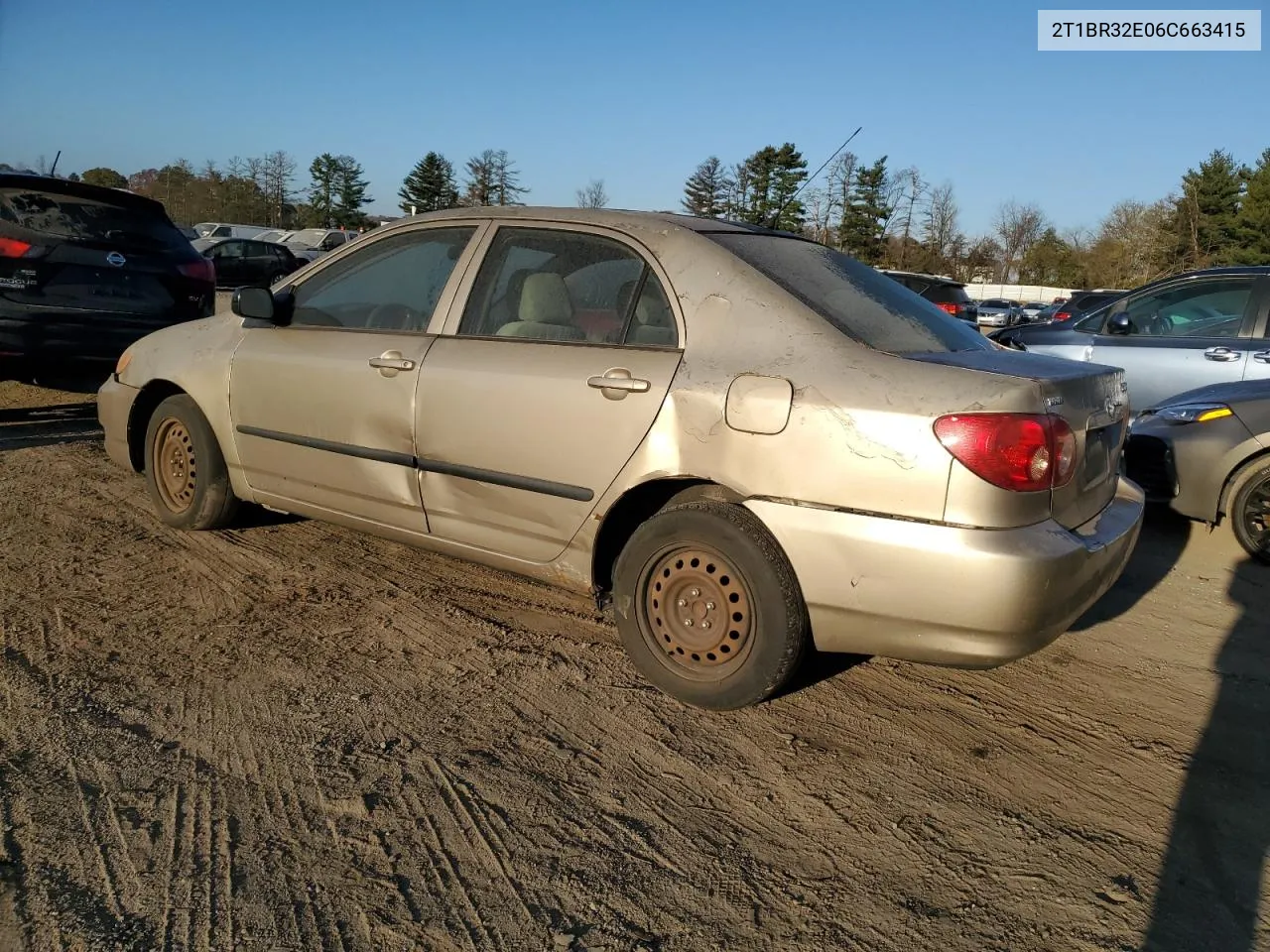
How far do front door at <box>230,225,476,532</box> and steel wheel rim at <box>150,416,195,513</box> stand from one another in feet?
1.58

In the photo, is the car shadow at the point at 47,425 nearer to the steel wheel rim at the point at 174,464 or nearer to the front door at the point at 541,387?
the steel wheel rim at the point at 174,464

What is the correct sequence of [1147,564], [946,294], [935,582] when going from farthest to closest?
[946,294] < [1147,564] < [935,582]

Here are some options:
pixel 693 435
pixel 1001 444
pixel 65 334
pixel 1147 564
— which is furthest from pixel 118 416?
pixel 1147 564

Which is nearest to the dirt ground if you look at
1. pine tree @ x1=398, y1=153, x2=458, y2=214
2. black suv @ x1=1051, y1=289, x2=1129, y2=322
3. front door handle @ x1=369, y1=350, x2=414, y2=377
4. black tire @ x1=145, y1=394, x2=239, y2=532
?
black tire @ x1=145, y1=394, x2=239, y2=532

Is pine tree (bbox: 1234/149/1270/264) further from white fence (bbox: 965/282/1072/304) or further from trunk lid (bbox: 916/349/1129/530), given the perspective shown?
trunk lid (bbox: 916/349/1129/530)

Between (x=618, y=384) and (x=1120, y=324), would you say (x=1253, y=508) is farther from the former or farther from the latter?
(x=618, y=384)

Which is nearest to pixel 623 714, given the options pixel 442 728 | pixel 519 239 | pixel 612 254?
pixel 442 728

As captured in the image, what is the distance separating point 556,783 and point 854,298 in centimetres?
194

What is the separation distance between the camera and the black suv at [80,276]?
660 centimetres

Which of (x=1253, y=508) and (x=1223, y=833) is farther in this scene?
(x=1253, y=508)

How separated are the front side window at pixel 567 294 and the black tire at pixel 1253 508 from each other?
382cm

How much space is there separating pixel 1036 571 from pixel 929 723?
0.78 meters

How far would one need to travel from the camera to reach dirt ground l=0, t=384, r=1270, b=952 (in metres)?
2.16

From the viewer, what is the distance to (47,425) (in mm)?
7234
